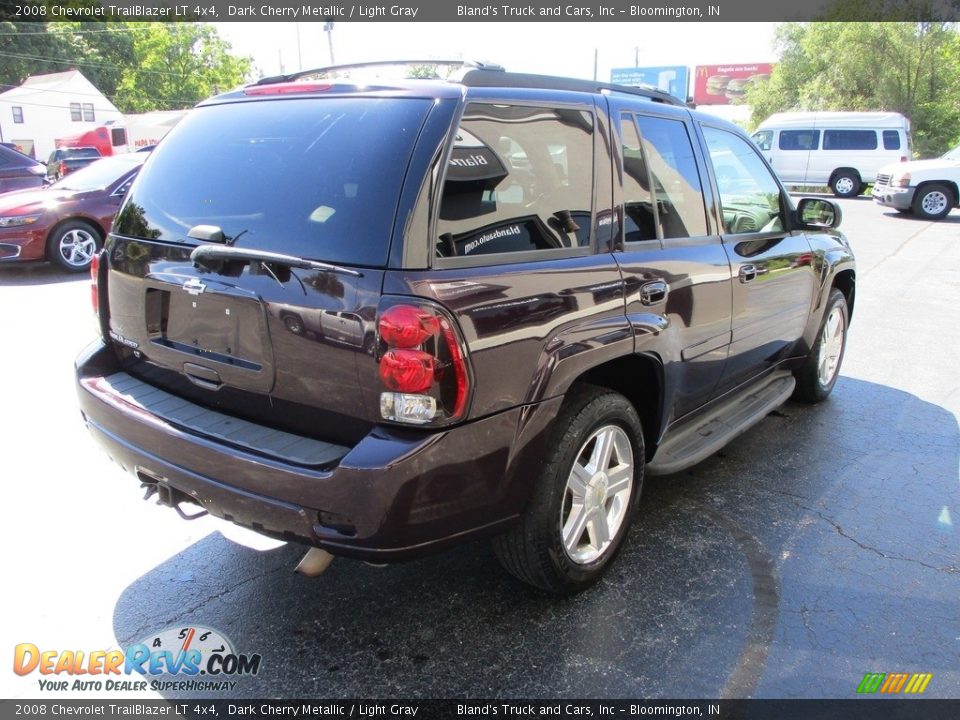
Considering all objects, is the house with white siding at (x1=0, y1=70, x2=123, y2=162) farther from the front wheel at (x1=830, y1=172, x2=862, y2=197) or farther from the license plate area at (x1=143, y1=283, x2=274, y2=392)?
the license plate area at (x1=143, y1=283, x2=274, y2=392)

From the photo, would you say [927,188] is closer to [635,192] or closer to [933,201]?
[933,201]

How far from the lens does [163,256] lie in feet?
8.88

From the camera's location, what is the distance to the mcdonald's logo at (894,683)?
2463 mm

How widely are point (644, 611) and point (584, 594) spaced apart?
0.24m

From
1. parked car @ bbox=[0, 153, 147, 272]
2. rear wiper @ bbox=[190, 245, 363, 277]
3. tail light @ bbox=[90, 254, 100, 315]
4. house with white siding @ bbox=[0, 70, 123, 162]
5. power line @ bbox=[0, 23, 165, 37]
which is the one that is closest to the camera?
rear wiper @ bbox=[190, 245, 363, 277]

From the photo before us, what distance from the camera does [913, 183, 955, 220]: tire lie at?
17.3 meters

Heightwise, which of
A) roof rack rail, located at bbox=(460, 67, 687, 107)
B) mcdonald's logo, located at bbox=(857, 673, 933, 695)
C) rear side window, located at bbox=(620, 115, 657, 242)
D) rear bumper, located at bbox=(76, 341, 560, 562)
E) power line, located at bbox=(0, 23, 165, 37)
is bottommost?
mcdonald's logo, located at bbox=(857, 673, 933, 695)

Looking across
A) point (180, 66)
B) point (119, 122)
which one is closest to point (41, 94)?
point (119, 122)

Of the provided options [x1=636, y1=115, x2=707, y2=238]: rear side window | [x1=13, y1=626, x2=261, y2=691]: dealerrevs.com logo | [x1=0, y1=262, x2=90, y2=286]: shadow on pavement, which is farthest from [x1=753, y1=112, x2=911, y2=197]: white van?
[x1=13, y1=626, x2=261, y2=691]: dealerrevs.com logo

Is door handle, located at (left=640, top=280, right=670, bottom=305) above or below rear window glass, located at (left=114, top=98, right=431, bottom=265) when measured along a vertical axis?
below

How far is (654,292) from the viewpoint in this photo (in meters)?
3.02

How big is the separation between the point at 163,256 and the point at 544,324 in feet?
4.67

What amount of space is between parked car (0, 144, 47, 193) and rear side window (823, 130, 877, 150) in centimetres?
2094

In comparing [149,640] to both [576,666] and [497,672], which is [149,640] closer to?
[497,672]
